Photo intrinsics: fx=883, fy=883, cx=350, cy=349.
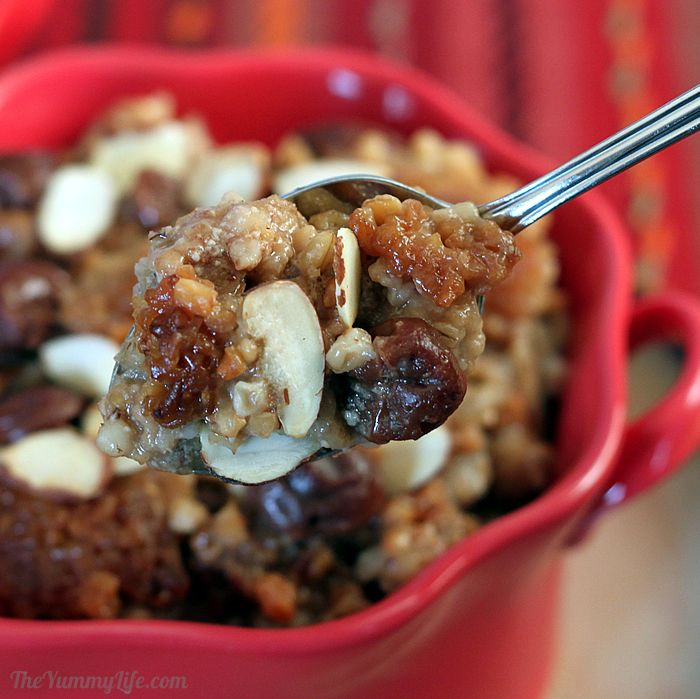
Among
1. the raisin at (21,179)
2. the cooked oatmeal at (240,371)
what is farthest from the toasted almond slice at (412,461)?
the raisin at (21,179)

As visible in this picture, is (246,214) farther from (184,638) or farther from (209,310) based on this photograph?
(184,638)

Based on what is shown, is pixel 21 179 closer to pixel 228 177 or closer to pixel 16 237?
pixel 16 237

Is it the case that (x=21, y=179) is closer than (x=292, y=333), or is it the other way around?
(x=292, y=333)

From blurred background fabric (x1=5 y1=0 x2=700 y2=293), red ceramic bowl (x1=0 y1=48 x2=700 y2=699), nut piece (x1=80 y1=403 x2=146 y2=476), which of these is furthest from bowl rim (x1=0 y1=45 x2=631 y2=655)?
blurred background fabric (x1=5 y1=0 x2=700 y2=293)

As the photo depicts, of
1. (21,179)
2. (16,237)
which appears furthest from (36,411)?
(21,179)

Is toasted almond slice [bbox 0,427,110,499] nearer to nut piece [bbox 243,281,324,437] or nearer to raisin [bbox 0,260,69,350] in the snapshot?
raisin [bbox 0,260,69,350]

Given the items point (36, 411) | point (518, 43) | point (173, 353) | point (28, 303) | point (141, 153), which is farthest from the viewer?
point (518, 43)
